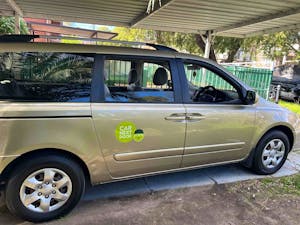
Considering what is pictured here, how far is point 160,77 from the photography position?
336 centimetres

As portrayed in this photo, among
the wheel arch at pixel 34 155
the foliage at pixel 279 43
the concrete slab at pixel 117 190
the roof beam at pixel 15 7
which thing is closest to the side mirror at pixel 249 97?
the concrete slab at pixel 117 190

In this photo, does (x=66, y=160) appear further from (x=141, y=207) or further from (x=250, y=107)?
(x=250, y=107)

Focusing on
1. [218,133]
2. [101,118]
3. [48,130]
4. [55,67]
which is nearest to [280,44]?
[218,133]

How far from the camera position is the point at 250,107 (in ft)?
12.1

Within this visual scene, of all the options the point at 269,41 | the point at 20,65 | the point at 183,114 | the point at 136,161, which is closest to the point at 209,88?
the point at 183,114

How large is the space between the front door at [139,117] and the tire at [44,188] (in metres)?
0.41

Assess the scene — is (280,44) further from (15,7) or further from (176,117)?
(176,117)

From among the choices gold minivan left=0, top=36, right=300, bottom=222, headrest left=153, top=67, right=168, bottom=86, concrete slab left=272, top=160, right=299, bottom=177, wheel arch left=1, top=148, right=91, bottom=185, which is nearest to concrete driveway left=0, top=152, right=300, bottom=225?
gold minivan left=0, top=36, right=300, bottom=222

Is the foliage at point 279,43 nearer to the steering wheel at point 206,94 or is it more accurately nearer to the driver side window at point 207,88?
the driver side window at point 207,88

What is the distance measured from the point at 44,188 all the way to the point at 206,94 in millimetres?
2299

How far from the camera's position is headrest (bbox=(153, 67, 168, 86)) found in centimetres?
332

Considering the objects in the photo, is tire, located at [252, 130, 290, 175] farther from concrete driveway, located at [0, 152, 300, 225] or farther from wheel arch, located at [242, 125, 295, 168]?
concrete driveway, located at [0, 152, 300, 225]

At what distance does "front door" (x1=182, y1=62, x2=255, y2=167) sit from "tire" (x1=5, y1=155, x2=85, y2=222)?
54.0 inches

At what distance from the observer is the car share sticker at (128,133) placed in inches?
114
